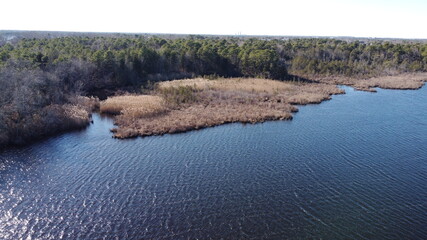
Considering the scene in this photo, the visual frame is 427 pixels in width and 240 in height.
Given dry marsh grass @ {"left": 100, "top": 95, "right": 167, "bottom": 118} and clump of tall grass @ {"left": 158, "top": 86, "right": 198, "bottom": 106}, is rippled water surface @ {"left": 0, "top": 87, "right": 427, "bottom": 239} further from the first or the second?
clump of tall grass @ {"left": 158, "top": 86, "right": 198, "bottom": 106}

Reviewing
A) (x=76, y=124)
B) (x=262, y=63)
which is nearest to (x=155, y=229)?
(x=76, y=124)

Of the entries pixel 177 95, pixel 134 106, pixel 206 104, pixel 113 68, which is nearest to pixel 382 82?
pixel 206 104

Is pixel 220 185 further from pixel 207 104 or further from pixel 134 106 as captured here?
pixel 207 104

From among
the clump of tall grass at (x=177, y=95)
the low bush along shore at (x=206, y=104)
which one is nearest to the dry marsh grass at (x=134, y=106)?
the low bush along shore at (x=206, y=104)

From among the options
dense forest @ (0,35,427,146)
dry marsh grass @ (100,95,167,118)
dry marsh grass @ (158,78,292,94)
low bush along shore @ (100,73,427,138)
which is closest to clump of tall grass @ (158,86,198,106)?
low bush along shore @ (100,73,427,138)

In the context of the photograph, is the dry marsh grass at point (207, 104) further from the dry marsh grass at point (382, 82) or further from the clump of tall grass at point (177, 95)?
the dry marsh grass at point (382, 82)

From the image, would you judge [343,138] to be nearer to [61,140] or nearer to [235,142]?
[235,142]
